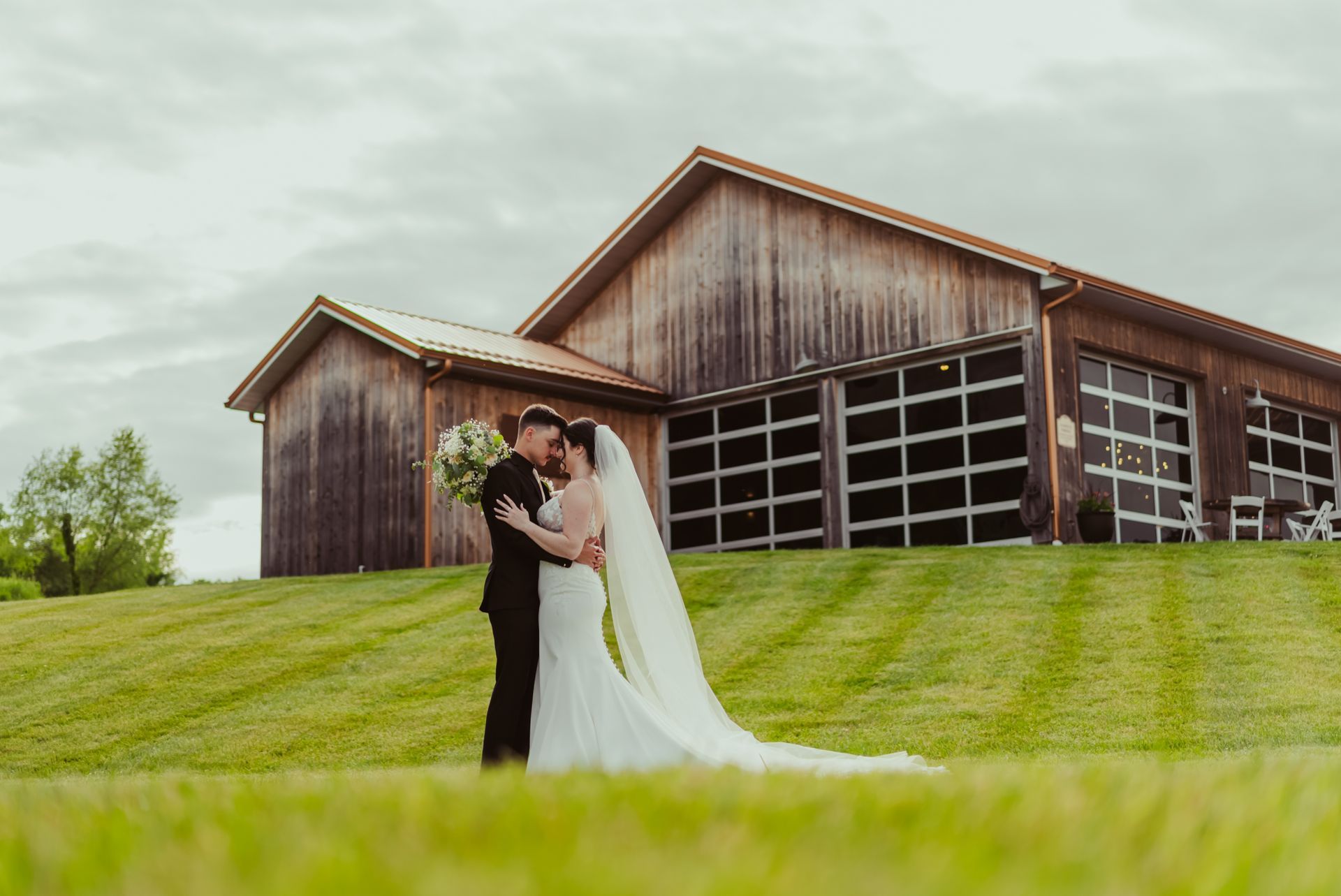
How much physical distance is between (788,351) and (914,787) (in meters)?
20.3

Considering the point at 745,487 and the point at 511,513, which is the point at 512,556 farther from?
the point at 745,487

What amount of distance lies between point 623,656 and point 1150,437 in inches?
621

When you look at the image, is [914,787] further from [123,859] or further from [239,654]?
[239,654]

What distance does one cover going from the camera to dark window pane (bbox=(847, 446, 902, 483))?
21.4 metres

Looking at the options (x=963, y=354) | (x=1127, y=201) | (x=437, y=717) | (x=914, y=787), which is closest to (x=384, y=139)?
Result: (x=963, y=354)

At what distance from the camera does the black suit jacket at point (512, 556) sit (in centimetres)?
771

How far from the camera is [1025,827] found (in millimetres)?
1917

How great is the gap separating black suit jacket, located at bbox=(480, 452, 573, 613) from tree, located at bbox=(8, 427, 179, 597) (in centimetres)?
4658

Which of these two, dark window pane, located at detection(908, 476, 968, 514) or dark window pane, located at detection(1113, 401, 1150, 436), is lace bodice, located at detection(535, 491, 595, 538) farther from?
dark window pane, located at detection(1113, 401, 1150, 436)

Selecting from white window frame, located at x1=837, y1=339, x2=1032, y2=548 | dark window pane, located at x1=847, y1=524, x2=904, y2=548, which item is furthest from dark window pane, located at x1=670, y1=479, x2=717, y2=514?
dark window pane, located at x1=847, y1=524, x2=904, y2=548

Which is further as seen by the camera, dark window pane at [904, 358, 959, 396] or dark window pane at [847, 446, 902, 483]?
dark window pane at [847, 446, 902, 483]

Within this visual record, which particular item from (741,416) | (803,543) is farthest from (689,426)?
(803,543)

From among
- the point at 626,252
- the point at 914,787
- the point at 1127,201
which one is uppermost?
the point at 1127,201

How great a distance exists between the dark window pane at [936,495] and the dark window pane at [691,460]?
412 centimetres
